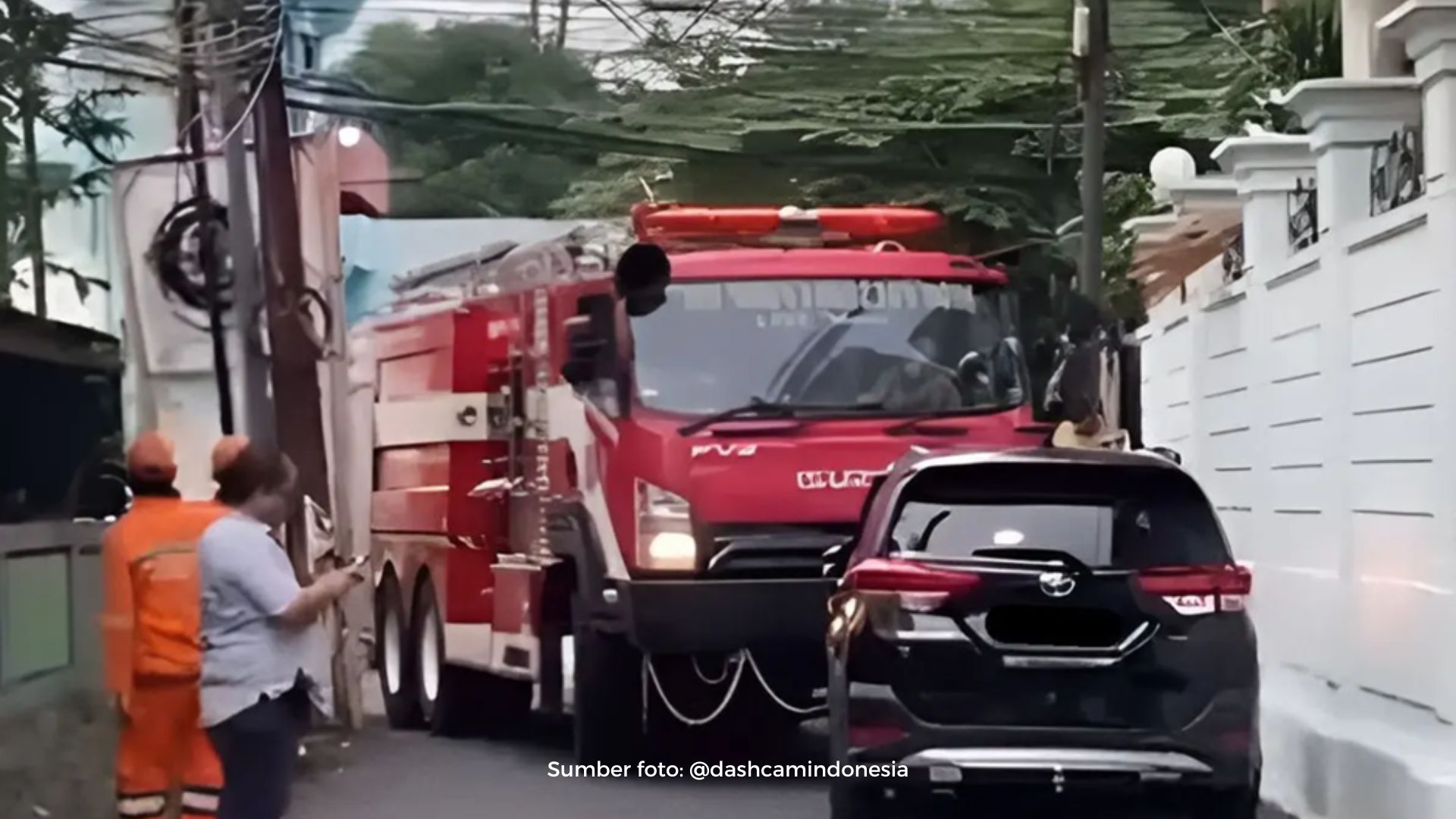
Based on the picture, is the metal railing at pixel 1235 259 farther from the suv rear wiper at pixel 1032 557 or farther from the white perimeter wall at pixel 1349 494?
the suv rear wiper at pixel 1032 557

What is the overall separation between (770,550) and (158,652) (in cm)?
289

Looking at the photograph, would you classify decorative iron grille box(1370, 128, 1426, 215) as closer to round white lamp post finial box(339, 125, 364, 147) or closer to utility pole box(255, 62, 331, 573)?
round white lamp post finial box(339, 125, 364, 147)

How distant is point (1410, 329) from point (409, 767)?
4.78m

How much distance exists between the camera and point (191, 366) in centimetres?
989

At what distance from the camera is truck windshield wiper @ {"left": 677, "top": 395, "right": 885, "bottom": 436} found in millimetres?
9812

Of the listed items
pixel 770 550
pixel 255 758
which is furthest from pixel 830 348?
pixel 255 758

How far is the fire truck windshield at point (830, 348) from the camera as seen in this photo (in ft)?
32.6

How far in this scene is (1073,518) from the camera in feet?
26.8

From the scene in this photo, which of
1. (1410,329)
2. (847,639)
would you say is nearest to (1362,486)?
(1410,329)

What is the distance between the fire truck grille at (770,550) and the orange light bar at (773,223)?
140cm

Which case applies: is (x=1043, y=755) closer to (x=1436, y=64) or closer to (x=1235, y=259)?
(x=1436, y=64)

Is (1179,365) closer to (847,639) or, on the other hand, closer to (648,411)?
(648,411)

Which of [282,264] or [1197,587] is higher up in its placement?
[282,264]

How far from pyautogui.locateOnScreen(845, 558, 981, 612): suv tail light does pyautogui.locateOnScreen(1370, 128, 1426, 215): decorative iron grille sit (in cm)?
259
